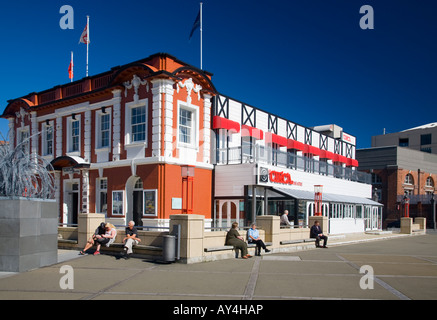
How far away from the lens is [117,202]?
71.1 feet

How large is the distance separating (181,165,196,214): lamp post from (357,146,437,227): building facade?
132ft

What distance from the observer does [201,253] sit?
46.0 feet

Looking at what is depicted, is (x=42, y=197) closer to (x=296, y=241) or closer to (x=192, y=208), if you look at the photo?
(x=192, y=208)

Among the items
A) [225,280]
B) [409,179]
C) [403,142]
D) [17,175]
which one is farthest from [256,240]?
[403,142]

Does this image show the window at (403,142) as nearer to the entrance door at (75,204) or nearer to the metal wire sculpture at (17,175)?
the entrance door at (75,204)

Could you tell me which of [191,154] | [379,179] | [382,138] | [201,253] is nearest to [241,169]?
[191,154]

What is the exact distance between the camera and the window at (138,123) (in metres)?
21.3

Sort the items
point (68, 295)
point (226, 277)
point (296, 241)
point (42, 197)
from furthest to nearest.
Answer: point (296, 241), point (42, 197), point (226, 277), point (68, 295)

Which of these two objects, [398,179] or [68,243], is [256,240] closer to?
[68,243]

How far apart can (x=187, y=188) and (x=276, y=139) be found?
10828 millimetres

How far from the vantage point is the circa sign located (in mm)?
22469

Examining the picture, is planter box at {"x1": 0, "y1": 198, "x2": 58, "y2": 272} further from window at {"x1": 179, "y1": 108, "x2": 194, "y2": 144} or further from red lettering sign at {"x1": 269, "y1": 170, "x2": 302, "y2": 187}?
red lettering sign at {"x1": 269, "y1": 170, "x2": 302, "y2": 187}

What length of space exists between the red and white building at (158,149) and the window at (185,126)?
0.05 metres
